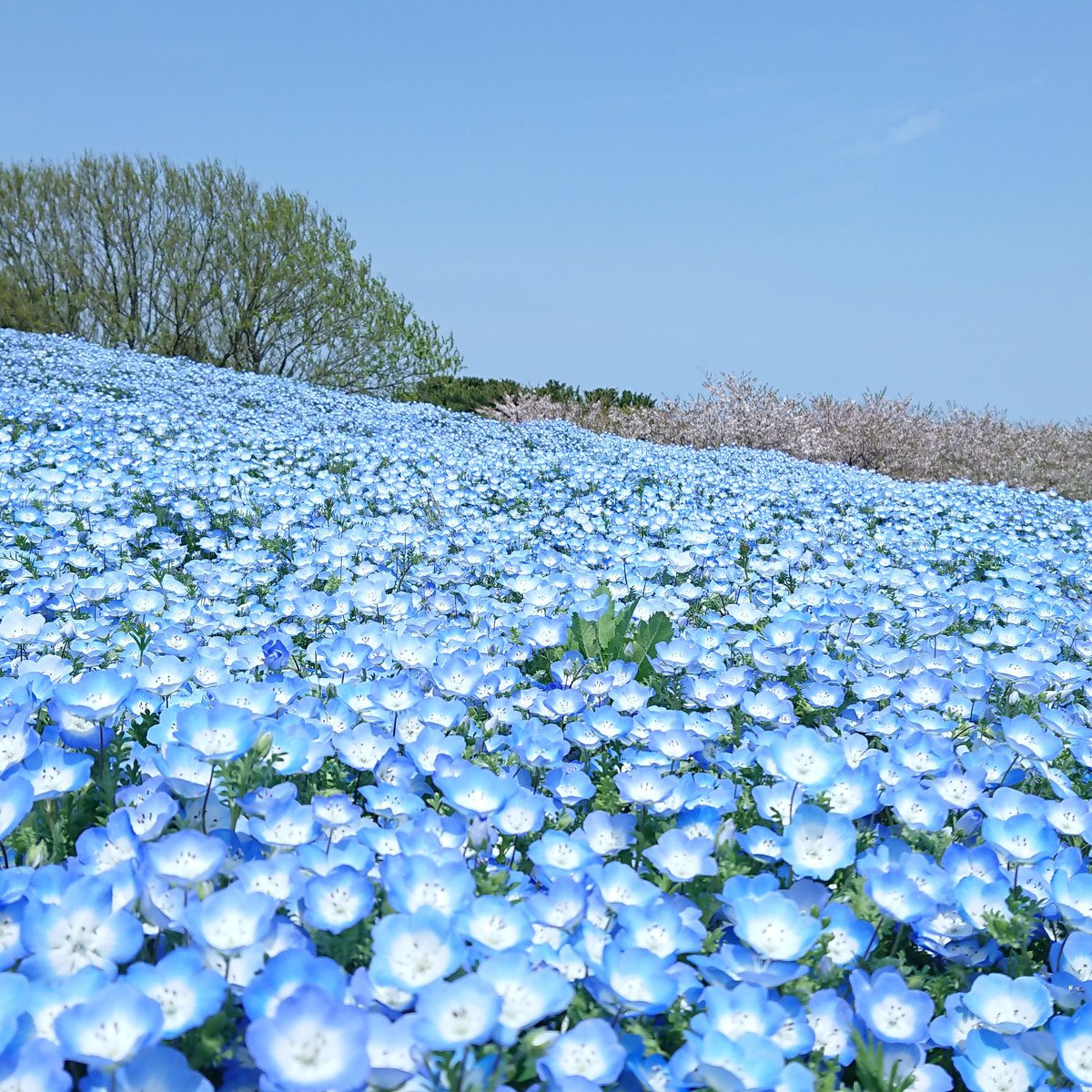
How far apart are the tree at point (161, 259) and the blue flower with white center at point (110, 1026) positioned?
22358mm

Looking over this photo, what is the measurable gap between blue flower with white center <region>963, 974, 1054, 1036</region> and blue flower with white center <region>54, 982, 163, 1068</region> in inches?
46.9

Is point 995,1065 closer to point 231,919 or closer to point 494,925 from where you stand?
point 494,925

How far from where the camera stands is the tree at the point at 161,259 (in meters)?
21.4

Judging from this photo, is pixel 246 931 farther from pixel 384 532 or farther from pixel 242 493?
pixel 242 493

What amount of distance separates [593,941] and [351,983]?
1.22 feet

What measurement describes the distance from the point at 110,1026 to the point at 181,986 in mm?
102

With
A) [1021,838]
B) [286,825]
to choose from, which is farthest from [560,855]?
[1021,838]

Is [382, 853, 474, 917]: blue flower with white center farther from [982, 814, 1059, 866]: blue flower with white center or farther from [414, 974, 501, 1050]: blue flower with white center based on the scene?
[982, 814, 1059, 866]: blue flower with white center

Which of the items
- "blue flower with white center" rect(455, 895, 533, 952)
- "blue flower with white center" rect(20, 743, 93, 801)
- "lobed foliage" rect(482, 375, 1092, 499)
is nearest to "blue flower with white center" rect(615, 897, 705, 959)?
"blue flower with white center" rect(455, 895, 533, 952)

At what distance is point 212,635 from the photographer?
3.16 m

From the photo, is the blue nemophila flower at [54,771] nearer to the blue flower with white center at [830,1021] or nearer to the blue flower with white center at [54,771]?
the blue flower with white center at [54,771]

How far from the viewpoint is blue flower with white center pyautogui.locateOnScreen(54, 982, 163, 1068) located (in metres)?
1.00

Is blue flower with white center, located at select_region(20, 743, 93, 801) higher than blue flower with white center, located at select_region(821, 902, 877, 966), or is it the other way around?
blue flower with white center, located at select_region(20, 743, 93, 801)

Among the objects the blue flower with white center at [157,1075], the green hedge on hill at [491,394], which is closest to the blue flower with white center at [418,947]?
the blue flower with white center at [157,1075]
